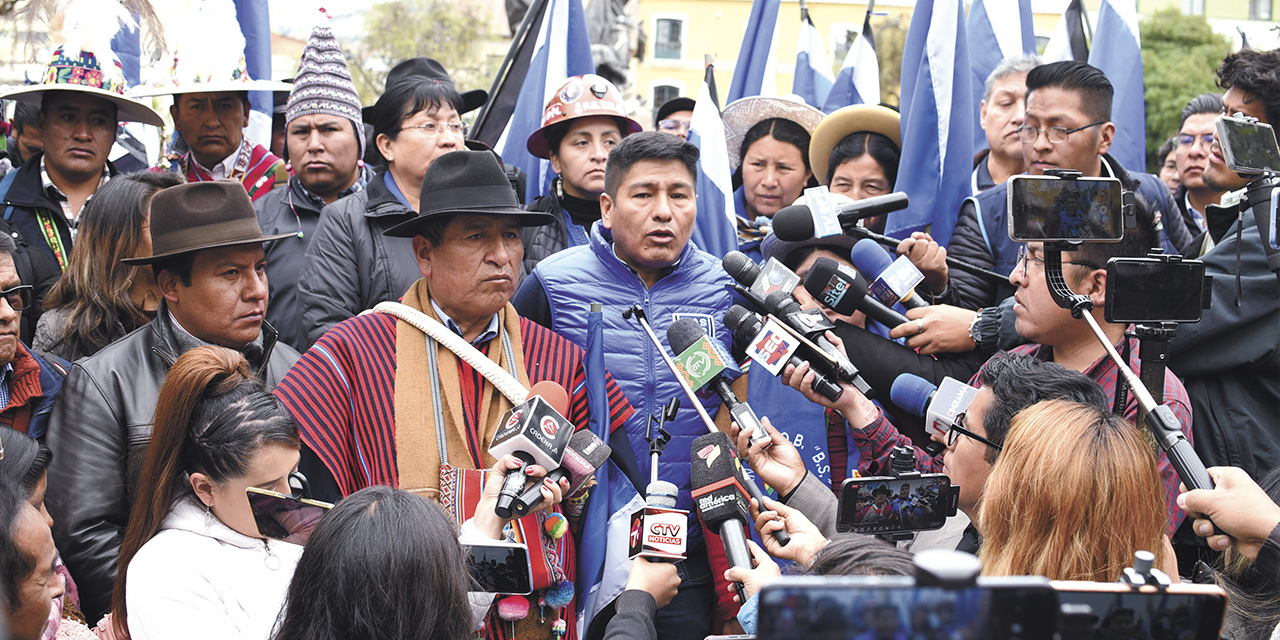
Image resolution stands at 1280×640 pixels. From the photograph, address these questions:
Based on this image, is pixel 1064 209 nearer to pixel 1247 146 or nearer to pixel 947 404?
pixel 1247 146

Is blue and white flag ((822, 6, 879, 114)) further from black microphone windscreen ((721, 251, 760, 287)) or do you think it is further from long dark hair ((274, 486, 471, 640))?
long dark hair ((274, 486, 471, 640))

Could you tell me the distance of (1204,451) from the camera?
140 inches

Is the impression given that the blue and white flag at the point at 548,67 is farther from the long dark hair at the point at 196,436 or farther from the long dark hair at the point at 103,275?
the long dark hair at the point at 196,436

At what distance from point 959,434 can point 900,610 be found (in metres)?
2.04

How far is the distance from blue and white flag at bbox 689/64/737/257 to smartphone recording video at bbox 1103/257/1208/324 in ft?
9.27

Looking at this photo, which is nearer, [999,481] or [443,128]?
[999,481]

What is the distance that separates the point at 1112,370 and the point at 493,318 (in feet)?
6.67

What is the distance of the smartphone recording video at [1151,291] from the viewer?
2.65 m

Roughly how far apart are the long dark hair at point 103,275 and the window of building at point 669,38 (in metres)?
37.9

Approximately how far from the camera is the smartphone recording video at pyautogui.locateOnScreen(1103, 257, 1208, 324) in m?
2.65

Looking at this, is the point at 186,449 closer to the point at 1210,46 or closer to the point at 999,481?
the point at 999,481

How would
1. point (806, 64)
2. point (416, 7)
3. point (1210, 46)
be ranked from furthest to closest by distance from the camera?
point (1210, 46) < point (416, 7) < point (806, 64)

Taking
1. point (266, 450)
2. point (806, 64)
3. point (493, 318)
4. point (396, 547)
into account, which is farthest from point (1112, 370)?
point (806, 64)

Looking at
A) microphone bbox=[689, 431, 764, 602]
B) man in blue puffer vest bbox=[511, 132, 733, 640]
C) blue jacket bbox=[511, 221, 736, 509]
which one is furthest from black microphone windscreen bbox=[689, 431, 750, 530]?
man in blue puffer vest bbox=[511, 132, 733, 640]
